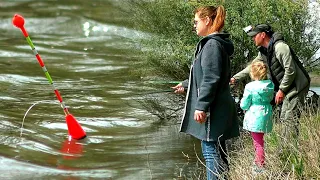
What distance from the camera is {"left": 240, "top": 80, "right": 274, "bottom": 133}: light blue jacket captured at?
544 centimetres

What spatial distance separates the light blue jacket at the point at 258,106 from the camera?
5.44m

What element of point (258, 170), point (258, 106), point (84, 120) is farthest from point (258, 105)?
point (84, 120)

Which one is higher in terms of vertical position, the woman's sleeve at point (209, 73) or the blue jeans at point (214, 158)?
the woman's sleeve at point (209, 73)

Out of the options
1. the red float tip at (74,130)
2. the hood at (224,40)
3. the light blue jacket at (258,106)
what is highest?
the hood at (224,40)

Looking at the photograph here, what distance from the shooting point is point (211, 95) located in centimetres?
466

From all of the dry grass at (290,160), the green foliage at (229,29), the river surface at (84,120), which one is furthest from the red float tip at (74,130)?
the dry grass at (290,160)

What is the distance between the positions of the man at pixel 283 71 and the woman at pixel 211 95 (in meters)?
1.32

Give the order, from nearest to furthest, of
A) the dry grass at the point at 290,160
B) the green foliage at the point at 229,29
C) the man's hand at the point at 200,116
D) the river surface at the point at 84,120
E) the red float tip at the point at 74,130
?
the dry grass at the point at 290,160
the man's hand at the point at 200,116
the river surface at the point at 84,120
the green foliage at the point at 229,29
the red float tip at the point at 74,130

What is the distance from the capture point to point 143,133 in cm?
829

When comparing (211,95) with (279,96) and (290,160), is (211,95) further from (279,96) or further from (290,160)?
(279,96)

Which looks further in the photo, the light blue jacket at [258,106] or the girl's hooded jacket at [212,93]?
the light blue jacket at [258,106]

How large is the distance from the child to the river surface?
0.89 m

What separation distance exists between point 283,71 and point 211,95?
179 cm

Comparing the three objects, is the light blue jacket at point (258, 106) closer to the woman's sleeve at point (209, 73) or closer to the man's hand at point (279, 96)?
the man's hand at point (279, 96)
